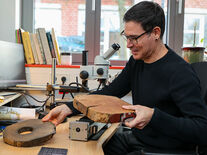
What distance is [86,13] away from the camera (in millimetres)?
2373

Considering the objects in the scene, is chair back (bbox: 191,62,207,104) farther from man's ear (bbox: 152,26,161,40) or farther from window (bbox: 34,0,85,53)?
window (bbox: 34,0,85,53)

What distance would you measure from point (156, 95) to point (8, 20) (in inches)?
64.5

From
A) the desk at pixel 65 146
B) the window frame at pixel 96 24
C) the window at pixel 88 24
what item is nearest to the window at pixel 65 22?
the window at pixel 88 24

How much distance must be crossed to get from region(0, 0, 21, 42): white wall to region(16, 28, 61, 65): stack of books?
0.24 ft

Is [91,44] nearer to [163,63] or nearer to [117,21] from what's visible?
[117,21]

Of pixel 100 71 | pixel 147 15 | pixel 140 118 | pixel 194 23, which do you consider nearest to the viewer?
pixel 140 118

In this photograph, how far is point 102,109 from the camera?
2.79 ft

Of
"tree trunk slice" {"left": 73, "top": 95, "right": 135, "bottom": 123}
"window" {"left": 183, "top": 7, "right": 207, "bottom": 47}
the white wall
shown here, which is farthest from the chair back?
the white wall

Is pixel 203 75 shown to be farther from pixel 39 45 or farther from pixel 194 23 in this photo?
pixel 194 23

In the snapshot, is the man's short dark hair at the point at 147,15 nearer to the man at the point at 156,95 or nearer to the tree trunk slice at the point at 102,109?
the man at the point at 156,95

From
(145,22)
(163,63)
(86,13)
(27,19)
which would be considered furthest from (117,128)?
(27,19)

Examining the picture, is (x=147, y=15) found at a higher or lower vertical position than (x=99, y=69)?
higher

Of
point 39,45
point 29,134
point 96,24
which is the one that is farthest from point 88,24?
point 29,134

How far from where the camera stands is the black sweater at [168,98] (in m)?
0.89
